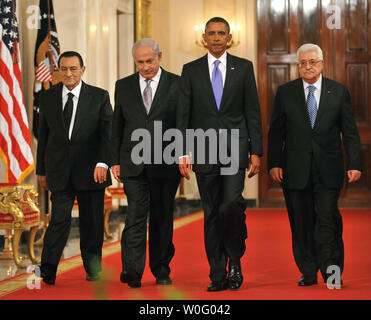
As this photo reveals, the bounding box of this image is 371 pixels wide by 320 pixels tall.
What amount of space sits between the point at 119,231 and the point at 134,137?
17.1 ft

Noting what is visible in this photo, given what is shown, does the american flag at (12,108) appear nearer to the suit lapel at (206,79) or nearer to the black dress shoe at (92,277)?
the black dress shoe at (92,277)

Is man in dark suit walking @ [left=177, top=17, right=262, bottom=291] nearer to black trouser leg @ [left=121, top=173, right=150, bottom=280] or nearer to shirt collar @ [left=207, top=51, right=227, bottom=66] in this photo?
shirt collar @ [left=207, top=51, right=227, bottom=66]

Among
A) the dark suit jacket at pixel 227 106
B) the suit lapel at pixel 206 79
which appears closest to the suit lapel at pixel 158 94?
the dark suit jacket at pixel 227 106

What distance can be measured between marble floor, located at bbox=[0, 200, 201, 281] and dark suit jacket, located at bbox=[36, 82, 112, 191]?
1186mm

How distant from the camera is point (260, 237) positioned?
8836 mm

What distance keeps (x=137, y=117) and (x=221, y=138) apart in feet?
2.18

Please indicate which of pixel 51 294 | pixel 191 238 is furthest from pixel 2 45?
pixel 51 294

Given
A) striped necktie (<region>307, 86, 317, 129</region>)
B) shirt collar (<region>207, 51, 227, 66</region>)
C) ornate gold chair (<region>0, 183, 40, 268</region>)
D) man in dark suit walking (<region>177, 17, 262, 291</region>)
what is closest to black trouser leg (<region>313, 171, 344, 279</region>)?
striped necktie (<region>307, 86, 317, 129</region>)

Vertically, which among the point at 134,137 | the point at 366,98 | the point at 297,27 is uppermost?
the point at 297,27

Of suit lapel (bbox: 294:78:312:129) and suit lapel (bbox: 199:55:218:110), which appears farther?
suit lapel (bbox: 294:78:312:129)

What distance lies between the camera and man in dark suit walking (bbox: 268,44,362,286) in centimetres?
509

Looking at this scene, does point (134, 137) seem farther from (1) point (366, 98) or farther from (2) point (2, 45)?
(1) point (366, 98)

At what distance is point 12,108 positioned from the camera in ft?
27.2

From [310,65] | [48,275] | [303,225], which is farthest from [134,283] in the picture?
[310,65]
